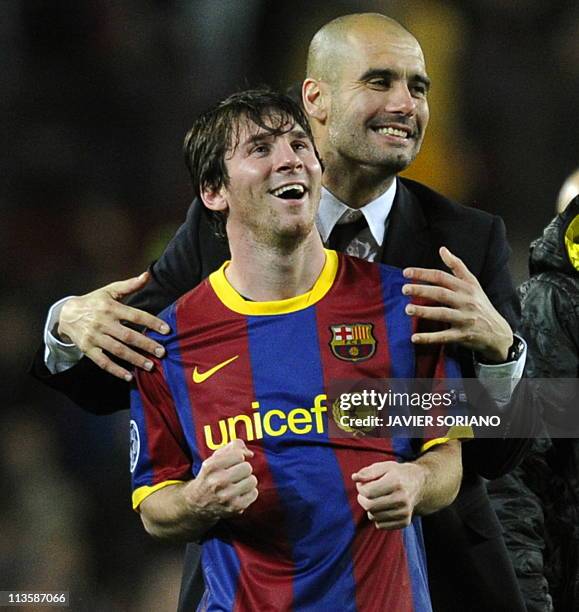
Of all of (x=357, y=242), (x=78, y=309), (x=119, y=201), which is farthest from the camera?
(x=119, y=201)

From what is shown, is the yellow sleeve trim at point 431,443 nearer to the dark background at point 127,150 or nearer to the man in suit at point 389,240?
the man in suit at point 389,240

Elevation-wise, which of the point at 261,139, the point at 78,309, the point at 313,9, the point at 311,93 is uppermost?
the point at 313,9

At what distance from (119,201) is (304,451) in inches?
46.2

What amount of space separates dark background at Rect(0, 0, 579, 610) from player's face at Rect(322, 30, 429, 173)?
50cm

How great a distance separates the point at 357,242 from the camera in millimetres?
1744

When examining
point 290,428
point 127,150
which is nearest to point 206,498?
point 290,428

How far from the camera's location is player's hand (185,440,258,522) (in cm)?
127

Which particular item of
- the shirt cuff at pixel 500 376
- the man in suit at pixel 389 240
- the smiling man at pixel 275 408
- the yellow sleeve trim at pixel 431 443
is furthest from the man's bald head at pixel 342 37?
the yellow sleeve trim at pixel 431 443

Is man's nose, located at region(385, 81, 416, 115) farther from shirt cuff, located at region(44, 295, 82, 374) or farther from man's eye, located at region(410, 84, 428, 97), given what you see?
shirt cuff, located at region(44, 295, 82, 374)

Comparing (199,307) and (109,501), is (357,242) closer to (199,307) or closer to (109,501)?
(199,307)

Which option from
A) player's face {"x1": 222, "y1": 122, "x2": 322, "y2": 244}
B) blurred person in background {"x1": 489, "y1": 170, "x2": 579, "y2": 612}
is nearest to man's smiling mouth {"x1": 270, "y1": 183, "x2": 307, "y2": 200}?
player's face {"x1": 222, "y1": 122, "x2": 322, "y2": 244}

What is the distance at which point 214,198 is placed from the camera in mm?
1545

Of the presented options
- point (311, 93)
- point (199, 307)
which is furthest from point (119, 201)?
point (199, 307)

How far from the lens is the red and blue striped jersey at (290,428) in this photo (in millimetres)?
1343
